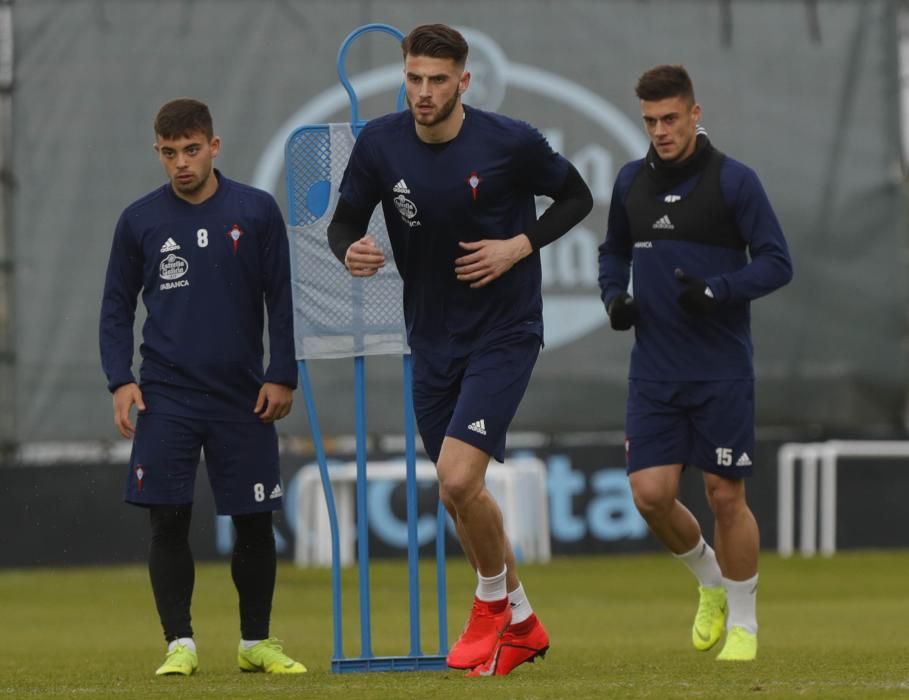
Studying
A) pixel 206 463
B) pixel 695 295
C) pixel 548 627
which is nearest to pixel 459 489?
pixel 206 463

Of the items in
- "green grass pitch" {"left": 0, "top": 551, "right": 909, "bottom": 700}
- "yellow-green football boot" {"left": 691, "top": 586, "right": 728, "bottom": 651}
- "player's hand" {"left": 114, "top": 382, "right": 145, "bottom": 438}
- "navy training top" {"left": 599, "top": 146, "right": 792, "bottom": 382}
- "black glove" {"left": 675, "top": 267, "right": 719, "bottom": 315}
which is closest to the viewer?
"green grass pitch" {"left": 0, "top": 551, "right": 909, "bottom": 700}

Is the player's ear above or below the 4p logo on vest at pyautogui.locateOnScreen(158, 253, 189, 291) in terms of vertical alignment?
above

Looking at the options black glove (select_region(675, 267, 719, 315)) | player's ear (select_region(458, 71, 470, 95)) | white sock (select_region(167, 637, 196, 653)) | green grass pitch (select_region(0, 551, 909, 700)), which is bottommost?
green grass pitch (select_region(0, 551, 909, 700))

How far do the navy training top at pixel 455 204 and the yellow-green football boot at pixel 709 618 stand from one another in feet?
5.71

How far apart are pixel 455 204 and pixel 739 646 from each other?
2.20 metres

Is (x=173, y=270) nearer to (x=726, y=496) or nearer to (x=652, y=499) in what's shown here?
(x=652, y=499)

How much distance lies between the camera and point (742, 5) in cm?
1595

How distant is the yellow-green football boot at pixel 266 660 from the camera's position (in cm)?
704

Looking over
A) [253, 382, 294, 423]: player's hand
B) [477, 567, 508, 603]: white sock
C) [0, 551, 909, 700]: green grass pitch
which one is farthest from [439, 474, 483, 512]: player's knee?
[253, 382, 294, 423]: player's hand

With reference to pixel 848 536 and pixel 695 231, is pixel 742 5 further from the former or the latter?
pixel 695 231

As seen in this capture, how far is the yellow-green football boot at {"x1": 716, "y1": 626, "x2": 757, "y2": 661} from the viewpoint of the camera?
7332mm

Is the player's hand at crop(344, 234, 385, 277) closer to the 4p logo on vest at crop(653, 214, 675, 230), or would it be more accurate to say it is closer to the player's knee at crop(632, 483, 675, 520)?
the 4p logo on vest at crop(653, 214, 675, 230)

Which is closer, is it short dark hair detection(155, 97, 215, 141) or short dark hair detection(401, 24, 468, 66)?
short dark hair detection(401, 24, 468, 66)

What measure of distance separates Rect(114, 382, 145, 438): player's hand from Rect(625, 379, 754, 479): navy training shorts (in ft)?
6.16
